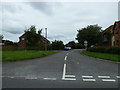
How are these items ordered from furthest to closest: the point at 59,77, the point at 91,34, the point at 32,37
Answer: the point at 32,37 < the point at 91,34 < the point at 59,77

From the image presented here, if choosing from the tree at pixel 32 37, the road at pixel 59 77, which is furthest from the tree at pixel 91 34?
the road at pixel 59 77

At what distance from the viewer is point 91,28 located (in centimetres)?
4575

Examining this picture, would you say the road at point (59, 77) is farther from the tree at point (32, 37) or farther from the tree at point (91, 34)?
the tree at point (32, 37)

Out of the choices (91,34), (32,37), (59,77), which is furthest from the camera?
(32,37)

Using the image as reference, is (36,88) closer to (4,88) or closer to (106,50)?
(4,88)

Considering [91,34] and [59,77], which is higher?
Result: [91,34]

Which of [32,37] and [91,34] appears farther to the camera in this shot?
[32,37]

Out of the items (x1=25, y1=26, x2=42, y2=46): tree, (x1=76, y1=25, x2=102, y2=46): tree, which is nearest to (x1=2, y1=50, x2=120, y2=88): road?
(x1=76, y1=25, x2=102, y2=46): tree


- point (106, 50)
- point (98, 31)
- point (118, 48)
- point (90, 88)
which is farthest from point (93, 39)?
point (90, 88)

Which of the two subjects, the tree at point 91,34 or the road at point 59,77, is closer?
the road at point 59,77

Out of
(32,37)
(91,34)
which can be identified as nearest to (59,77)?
(91,34)

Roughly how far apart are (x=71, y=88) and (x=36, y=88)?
4.24 ft

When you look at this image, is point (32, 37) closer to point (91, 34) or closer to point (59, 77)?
point (91, 34)

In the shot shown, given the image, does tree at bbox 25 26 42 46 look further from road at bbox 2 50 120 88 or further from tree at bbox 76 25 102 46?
road at bbox 2 50 120 88
